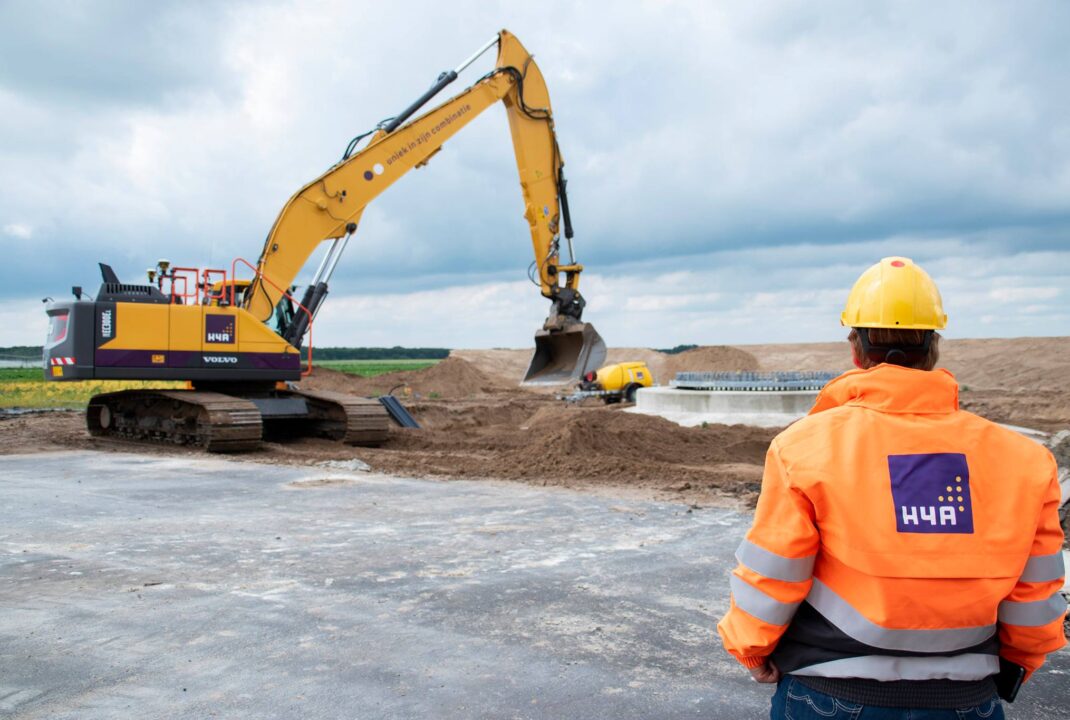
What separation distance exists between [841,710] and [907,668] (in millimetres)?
176

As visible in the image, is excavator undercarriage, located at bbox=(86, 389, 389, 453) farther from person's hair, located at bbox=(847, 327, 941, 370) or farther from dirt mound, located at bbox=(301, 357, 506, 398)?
dirt mound, located at bbox=(301, 357, 506, 398)

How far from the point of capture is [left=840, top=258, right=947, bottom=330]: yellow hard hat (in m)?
2.29

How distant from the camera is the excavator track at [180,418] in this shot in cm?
1373

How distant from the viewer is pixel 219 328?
579 inches

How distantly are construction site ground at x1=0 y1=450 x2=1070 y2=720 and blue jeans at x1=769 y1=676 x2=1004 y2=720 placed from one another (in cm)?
184

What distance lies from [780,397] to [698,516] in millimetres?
8917

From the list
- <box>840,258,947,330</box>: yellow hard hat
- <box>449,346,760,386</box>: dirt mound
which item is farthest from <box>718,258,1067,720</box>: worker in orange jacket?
<box>449,346,760,386</box>: dirt mound

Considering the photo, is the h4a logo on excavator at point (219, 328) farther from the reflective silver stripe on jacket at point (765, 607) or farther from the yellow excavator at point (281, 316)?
the reflective silver stripe on jacket at point (765, 607)

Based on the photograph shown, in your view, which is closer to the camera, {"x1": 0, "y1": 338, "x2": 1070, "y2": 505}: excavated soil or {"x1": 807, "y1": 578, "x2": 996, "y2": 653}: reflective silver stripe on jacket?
{"x1": 807, "y1": 578, "x2": 996, "y2": 653}: reflective silver stripe on jacket

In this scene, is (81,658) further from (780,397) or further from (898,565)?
(780,397)

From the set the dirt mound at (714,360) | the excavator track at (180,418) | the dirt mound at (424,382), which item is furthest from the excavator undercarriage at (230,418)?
the dirt mound at (714,360)

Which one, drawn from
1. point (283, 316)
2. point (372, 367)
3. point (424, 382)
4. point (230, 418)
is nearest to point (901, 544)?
point (230, 418)

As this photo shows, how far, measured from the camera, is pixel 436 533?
7.64 meters

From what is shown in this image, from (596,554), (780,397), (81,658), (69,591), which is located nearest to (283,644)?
(81,658)
